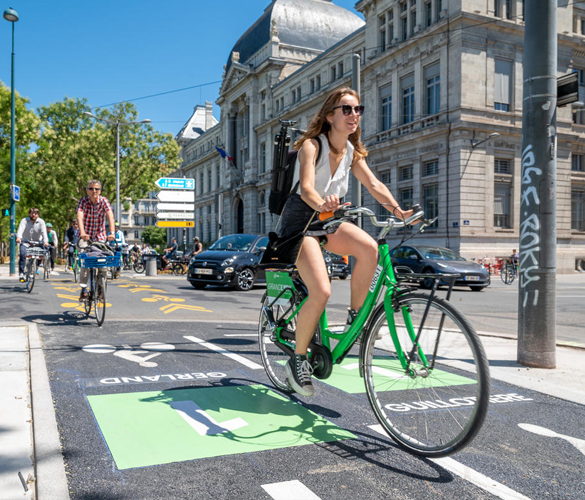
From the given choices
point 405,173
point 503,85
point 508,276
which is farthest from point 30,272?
point 503,85

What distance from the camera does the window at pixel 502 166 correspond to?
31.4 m

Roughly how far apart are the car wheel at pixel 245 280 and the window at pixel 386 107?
23212mm

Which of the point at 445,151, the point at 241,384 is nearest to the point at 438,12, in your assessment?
the point at 445,151

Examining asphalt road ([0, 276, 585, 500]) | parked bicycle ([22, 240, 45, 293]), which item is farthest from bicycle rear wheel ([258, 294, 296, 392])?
parked bicycle ([22, 240, 45, 293])

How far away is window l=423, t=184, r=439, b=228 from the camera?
3197cm

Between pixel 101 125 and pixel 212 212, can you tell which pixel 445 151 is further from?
pixel 212 212

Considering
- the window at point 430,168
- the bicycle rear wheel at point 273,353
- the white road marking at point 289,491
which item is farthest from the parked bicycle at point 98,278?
the window at point 430,168

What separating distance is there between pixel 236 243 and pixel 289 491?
48.2ft

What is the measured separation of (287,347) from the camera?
12.9ft

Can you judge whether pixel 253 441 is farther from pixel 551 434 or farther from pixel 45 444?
pixel 551 434

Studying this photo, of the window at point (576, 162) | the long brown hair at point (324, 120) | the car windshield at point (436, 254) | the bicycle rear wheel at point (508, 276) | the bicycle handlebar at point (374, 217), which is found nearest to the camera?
the bicycle handlebar at point (374, 217)

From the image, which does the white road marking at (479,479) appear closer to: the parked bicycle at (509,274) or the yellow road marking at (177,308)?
the yellow road marking at (177,308)

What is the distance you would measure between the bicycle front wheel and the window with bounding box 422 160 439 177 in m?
30.0

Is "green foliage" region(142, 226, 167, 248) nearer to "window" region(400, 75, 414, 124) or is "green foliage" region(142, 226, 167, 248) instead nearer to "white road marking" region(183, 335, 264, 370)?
"window" region(400, 75, 414, 124)
